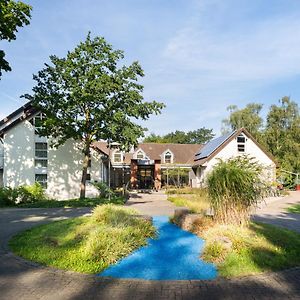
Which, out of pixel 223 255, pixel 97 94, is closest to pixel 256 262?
pixel 223 255

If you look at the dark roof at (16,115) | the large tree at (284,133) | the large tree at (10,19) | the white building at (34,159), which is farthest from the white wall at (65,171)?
the large tree at (284,133)

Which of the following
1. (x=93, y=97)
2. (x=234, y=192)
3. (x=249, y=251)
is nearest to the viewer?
(x=249, y=251)

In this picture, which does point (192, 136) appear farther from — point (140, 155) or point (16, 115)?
point (16, 115)

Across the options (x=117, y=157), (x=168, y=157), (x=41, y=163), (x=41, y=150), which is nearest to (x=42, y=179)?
(x=41, y=163)

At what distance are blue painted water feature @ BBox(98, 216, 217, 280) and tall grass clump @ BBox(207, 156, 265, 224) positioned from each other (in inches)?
45.5

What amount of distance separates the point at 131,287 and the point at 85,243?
301 centimetres

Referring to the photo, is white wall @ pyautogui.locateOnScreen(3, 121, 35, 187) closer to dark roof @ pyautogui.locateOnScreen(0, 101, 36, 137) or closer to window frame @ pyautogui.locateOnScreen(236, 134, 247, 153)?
dark roof @ pyautogui.locateOnScreen(0, 101, 36, 137)

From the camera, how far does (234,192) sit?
9789 millimetres

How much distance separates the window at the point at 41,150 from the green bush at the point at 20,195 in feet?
12.7

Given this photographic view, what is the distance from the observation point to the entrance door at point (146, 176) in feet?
133

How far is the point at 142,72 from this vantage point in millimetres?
23141

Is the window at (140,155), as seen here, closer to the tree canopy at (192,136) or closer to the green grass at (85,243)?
the green grass at (85,243)

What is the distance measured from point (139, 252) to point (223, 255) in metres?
2.23

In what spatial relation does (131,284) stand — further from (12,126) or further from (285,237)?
(12,126)
